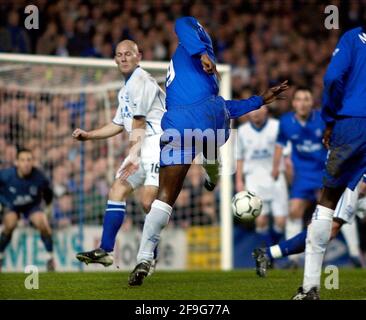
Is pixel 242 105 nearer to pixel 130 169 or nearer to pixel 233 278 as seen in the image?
pixel 130 169

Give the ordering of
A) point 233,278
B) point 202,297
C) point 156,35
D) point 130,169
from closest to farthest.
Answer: point 202,297, point 130,169, point 233,278, point 156,35

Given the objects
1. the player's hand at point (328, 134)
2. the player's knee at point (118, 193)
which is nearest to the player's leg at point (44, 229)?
the player's knee at point (118, 193)

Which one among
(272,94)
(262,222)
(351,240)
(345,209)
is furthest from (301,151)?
(272,94)

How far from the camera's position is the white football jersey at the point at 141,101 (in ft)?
28.1

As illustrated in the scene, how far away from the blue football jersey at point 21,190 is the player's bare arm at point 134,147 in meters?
4.32

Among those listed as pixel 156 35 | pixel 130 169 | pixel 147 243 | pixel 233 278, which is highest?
pixel 156 35

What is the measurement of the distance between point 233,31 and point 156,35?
1731 millimetres

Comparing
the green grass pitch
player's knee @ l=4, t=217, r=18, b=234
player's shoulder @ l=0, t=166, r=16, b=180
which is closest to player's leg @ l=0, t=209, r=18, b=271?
player's knee @ l=4, t=217, r=18, b=234

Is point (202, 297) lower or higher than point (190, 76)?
lower

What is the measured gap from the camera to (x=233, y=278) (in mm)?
8930

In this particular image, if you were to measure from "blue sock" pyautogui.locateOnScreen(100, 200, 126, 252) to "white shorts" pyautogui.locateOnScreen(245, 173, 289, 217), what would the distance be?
433 cm

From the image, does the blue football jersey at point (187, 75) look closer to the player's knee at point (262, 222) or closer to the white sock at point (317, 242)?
the white sock at point (317, 242)
